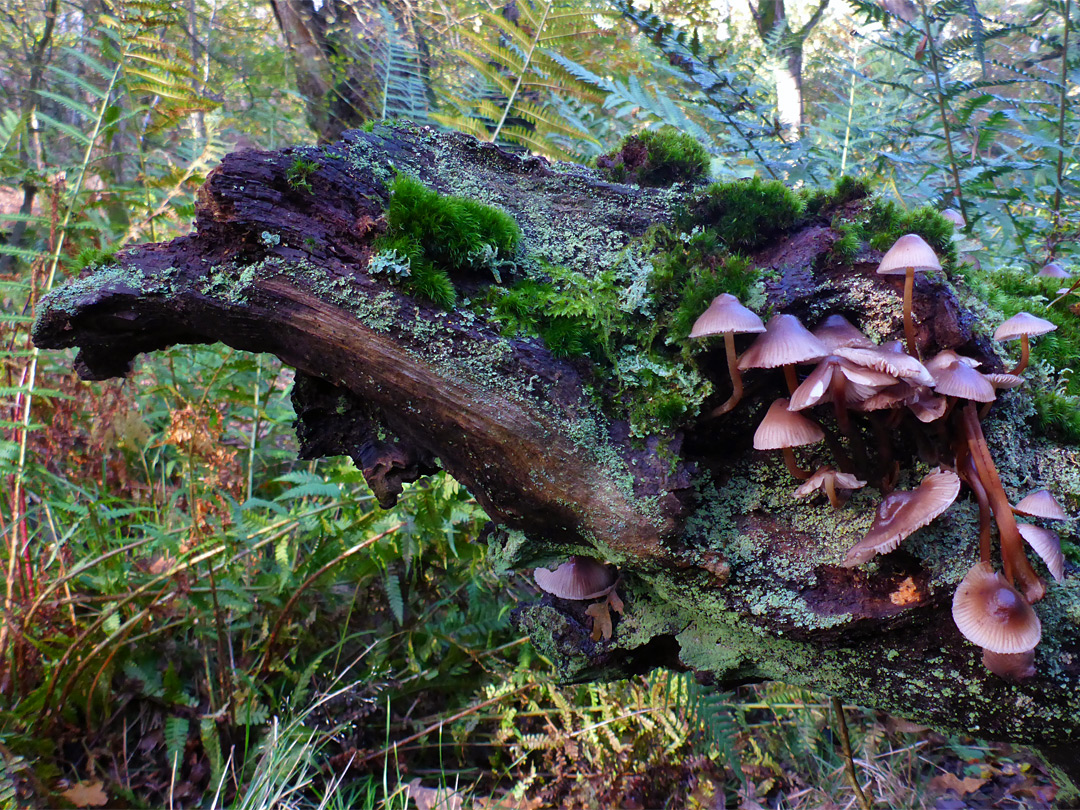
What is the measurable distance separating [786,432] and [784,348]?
227mm

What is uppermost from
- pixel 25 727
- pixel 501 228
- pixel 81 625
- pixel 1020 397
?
pixel 501 228

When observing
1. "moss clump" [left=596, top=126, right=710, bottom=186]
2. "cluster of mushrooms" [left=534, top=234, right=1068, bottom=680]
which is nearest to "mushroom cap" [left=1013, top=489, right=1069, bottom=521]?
"cluster of mushrooms" [left=534, top=234, right=1068, bottom=680]

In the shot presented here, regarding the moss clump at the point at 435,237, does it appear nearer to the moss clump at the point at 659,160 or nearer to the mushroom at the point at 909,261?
the moss clump at the point at 659,160

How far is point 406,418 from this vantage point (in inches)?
80.7

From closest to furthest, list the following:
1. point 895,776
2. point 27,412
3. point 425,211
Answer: point 425,211 → point 895,776 → point 27,412

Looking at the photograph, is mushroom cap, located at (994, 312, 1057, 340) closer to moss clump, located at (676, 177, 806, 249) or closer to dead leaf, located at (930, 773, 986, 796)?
moss clump, located at (676, 177, 806, 249)

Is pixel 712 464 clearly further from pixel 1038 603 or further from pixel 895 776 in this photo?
pixel 895 776

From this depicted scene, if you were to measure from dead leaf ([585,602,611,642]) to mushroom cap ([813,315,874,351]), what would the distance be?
120cm

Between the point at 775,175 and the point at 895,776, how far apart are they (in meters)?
3.34

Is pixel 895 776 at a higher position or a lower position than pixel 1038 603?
lower

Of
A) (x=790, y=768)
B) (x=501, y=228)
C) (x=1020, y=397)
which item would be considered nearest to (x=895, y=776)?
(x=790, y=768)

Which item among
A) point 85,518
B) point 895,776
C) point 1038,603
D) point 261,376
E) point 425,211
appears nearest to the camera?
point 1038,603

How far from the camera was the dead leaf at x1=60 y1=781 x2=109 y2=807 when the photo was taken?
9.12 ft

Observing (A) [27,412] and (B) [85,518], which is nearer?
(A) [27,412]
